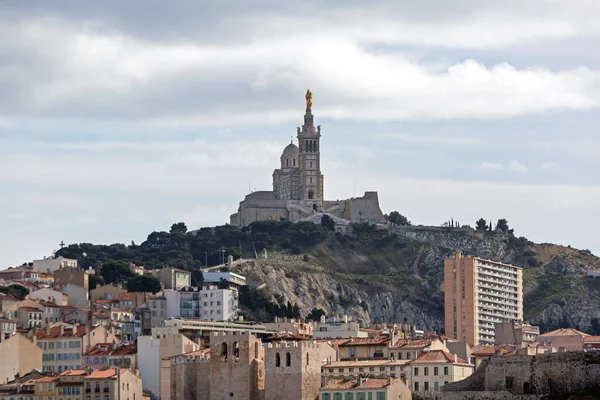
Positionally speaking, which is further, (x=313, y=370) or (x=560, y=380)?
(x=313, y=370)

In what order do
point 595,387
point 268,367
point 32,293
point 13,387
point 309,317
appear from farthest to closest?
point 309,317, point 32,293, point 13,387, point 268,367, point 595,387

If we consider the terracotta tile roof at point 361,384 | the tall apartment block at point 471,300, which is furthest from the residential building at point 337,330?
the tall apartment block at point 471,300

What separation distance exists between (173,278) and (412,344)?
193 ft

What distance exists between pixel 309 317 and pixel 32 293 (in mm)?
35667

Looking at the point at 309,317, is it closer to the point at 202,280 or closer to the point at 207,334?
the point at 202,280

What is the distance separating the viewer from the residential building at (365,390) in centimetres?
10969

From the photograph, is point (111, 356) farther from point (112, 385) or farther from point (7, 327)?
point (7, 327)

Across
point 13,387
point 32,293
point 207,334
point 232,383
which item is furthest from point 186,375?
point 32,293

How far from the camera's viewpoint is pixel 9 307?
15438 centimetres

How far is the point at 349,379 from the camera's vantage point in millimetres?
114750

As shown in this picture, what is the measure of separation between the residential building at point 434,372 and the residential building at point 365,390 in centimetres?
585

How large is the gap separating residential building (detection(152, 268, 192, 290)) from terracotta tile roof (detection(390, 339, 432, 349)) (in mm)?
54499

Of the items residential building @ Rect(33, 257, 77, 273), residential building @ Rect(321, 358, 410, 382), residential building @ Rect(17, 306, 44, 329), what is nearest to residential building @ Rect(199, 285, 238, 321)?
residential building @ Rect(17, 306, 44, 329)

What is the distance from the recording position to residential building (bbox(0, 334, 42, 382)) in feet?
447
